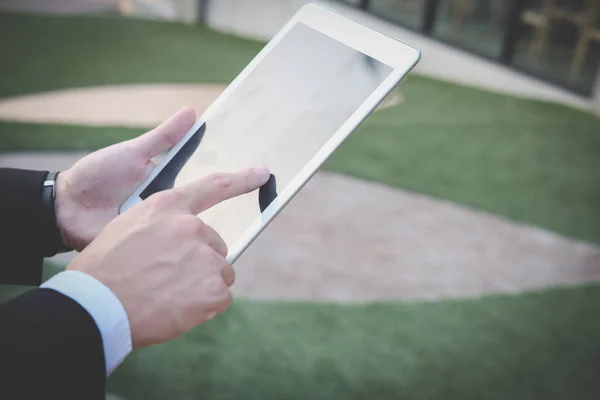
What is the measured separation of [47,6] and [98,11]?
447mm

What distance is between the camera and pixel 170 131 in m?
1.02

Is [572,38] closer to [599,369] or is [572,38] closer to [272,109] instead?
[599,369]

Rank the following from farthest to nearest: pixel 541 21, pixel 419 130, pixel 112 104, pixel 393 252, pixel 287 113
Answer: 1. pixel 541 21
2. pixel 112 104
3. pixel 419 130
4. pixel 393 252
5. pixel 287 113

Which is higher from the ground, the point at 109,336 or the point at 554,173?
the point at 109,336

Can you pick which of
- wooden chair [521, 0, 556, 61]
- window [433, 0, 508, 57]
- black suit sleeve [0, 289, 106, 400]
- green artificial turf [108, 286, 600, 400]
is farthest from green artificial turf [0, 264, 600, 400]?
window [433, 0, 508, 57]

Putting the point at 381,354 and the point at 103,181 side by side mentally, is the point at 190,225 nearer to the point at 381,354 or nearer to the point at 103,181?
the point at 103,181

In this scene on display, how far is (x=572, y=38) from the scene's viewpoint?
4695mm

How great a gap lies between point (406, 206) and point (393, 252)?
1.21 feet

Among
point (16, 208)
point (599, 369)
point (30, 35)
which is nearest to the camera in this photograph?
point (16, 208)

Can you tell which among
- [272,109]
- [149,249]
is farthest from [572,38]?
[149,249]

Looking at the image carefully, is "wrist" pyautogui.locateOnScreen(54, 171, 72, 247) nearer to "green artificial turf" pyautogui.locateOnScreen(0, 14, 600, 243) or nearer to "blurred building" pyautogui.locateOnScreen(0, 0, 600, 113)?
"green artificial turf" pyautogui.locateOnScreen(0, 14, 600, 243)

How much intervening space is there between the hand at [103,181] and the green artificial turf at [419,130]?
1.98 m

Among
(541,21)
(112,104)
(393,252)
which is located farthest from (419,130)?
(541,21)

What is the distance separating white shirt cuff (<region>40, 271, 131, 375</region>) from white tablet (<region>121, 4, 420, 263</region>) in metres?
0.20
